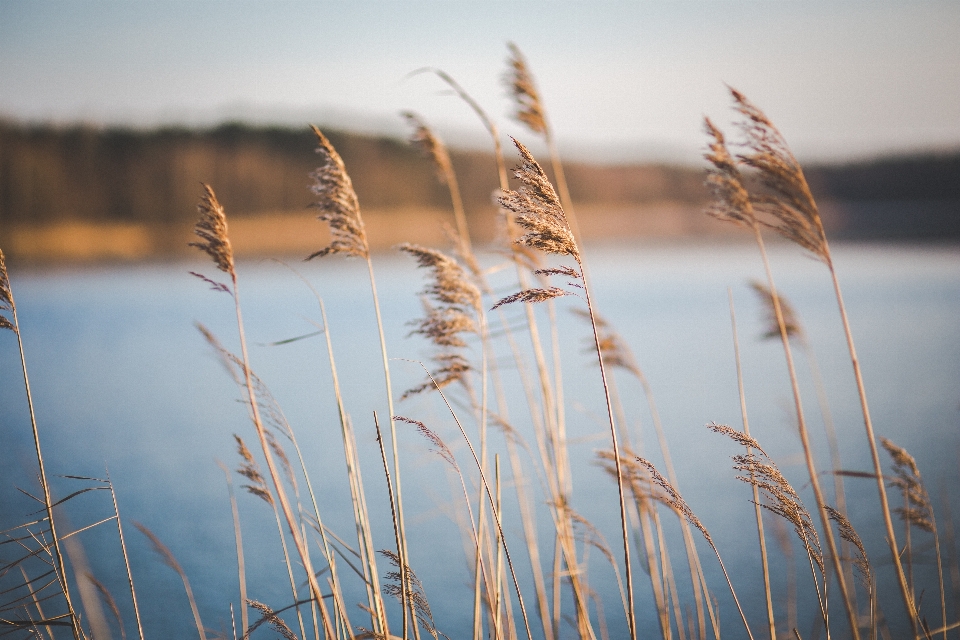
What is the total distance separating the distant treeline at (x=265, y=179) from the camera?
→ 63.8ft

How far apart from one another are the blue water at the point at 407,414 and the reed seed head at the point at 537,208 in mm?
935

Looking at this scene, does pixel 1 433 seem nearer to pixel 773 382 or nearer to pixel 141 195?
pixel 773 382

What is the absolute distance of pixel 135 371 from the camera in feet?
30.3

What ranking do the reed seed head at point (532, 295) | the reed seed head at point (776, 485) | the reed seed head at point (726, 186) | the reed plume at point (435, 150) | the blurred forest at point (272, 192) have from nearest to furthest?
the reed seed head at point (532, 295)
the reed seed head at point (776, 485)
the reed seed head at point (726, 186)
the reed plume at point (435, 150)
the blurred forest at point (272, 192)

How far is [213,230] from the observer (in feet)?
5.27

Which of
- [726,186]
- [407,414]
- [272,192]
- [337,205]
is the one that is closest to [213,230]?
[337,205]

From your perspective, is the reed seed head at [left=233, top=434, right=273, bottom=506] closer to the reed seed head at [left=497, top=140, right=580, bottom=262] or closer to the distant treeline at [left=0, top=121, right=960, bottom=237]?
the reed seed head at [left=497, top=140, right=580, bottom=262]

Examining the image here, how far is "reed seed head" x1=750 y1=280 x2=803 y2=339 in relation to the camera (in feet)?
8.28

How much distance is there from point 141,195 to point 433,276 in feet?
82.4

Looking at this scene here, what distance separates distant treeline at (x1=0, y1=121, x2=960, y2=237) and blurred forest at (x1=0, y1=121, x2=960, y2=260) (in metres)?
0.05

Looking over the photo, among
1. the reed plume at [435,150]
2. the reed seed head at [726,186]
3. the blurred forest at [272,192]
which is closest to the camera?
the reed seed head at [726,186]

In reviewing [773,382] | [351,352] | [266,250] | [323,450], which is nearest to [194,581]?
[323,450]

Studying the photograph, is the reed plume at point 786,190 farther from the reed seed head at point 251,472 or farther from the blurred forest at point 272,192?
the blurred forest at point 272,192

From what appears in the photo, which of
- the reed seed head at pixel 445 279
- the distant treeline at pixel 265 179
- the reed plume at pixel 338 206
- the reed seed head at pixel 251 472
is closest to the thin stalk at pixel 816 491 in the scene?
the reed seed head at pixel 445 279
